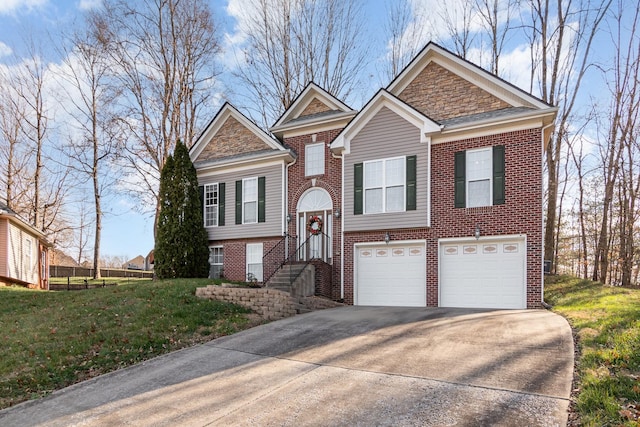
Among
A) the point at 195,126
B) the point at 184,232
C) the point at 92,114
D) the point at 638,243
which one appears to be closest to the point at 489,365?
the point at 184,232

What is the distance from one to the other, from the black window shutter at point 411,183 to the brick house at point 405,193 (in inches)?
1.3

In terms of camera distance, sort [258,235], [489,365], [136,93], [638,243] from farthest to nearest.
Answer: [136,93] < [638,243] < [258,235] < [489,365]

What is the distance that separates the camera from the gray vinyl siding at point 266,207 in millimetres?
16094

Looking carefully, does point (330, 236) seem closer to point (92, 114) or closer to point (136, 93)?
point (136, 93)

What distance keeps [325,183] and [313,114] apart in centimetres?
295

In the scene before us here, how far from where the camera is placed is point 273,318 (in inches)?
435

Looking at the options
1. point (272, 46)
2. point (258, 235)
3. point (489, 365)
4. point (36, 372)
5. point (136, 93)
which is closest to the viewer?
point (489, 365)

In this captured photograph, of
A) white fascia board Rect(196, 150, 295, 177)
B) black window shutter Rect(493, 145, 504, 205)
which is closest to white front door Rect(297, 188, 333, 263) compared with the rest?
white fascia board Rect(196, 150, 295, 177)

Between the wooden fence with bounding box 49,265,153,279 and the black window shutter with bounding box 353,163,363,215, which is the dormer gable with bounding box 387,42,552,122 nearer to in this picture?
the black window shutter with bounding box 353,163,363,215

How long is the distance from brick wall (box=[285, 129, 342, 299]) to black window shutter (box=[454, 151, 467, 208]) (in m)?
4.00

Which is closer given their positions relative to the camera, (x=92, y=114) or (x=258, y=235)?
(x=258, y=235)

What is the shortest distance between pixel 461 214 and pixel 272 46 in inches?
674

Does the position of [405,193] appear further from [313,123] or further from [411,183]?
[313,123]

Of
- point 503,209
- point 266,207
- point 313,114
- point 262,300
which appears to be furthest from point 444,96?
point 262,300
